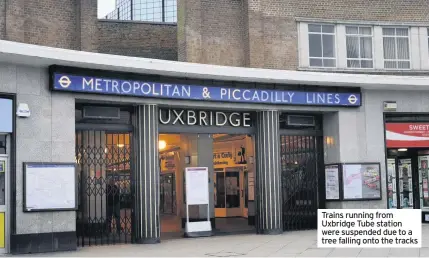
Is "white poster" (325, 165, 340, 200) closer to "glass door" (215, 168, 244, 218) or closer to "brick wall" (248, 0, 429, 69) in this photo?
"brick wall" (248, 0, 429, 69)

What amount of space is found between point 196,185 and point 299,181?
10.8 feet

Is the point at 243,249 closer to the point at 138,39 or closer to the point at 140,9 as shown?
the point at 138,39

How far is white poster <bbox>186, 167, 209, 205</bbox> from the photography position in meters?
18.3

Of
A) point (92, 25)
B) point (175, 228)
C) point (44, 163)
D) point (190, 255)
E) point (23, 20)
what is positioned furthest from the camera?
point (175, 228)

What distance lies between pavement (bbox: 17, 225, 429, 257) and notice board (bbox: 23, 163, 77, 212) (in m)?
1.12

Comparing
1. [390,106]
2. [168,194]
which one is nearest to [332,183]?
[390,106]

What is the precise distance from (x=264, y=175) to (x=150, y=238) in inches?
160

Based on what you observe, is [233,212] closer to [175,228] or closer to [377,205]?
[175,228]

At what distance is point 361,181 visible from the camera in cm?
1912

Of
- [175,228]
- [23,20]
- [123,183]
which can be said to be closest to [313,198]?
[175,228]

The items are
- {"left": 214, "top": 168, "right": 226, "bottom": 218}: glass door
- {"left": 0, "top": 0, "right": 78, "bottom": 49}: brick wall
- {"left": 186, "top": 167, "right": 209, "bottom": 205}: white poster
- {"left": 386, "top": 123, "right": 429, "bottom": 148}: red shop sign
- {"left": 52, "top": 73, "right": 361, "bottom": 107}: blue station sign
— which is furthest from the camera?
{"left": 214, "top": 168, "right": 226, "bottom": 218}: glass door

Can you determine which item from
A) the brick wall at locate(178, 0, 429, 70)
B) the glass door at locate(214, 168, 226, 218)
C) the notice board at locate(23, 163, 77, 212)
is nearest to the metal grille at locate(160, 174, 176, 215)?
the glass door at locate(214, 168, 226, 218)

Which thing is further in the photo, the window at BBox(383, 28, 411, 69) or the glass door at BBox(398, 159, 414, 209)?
the window at BBox(383, 28, 411, 69)

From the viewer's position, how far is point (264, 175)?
18.3 m
